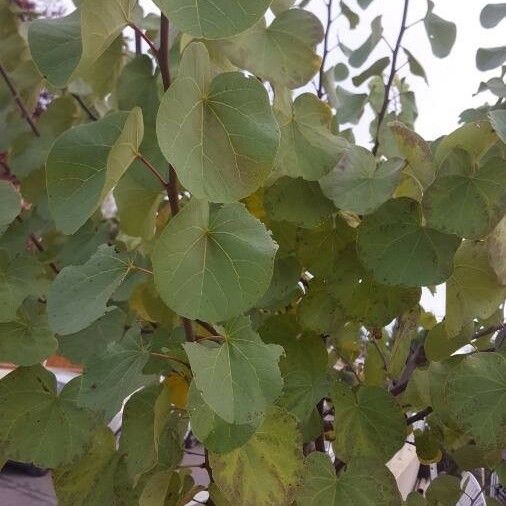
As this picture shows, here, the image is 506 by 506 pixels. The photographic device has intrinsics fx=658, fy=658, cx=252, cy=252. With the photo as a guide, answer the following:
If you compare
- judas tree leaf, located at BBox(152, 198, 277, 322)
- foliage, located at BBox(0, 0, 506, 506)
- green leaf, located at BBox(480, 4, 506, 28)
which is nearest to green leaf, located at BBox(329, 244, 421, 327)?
foliage, located at BBox(0, 0, 506, 506)

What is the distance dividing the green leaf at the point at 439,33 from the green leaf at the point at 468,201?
0.41 meters

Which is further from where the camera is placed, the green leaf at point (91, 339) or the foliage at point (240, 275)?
the green leaf at point (91, 339)

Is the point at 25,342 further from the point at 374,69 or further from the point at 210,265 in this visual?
the point at 374,69

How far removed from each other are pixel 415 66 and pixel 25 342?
670 millimetres

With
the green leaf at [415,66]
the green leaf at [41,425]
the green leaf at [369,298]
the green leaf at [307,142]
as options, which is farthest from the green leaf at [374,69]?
the green leaf at [41,425]

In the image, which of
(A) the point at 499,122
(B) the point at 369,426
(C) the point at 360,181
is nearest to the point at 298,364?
(B) the point at 369,426

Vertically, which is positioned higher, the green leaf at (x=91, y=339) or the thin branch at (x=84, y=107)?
the thin branch at (x=84, y=107)

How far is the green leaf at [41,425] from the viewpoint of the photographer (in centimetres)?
63

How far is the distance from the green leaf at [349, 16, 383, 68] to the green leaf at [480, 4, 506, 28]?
0.16 meters

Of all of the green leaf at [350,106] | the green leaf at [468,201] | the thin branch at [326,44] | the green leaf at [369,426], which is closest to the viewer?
the green leaf at [468,201]

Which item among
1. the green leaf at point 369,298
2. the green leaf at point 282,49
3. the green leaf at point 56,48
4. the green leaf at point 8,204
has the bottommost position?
the green leaf at point 369,298

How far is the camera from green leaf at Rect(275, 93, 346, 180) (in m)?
0.63

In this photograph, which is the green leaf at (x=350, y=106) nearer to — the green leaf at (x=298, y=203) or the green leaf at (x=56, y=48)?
the green leaf at (x=298, y=203)

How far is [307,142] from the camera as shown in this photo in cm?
64
